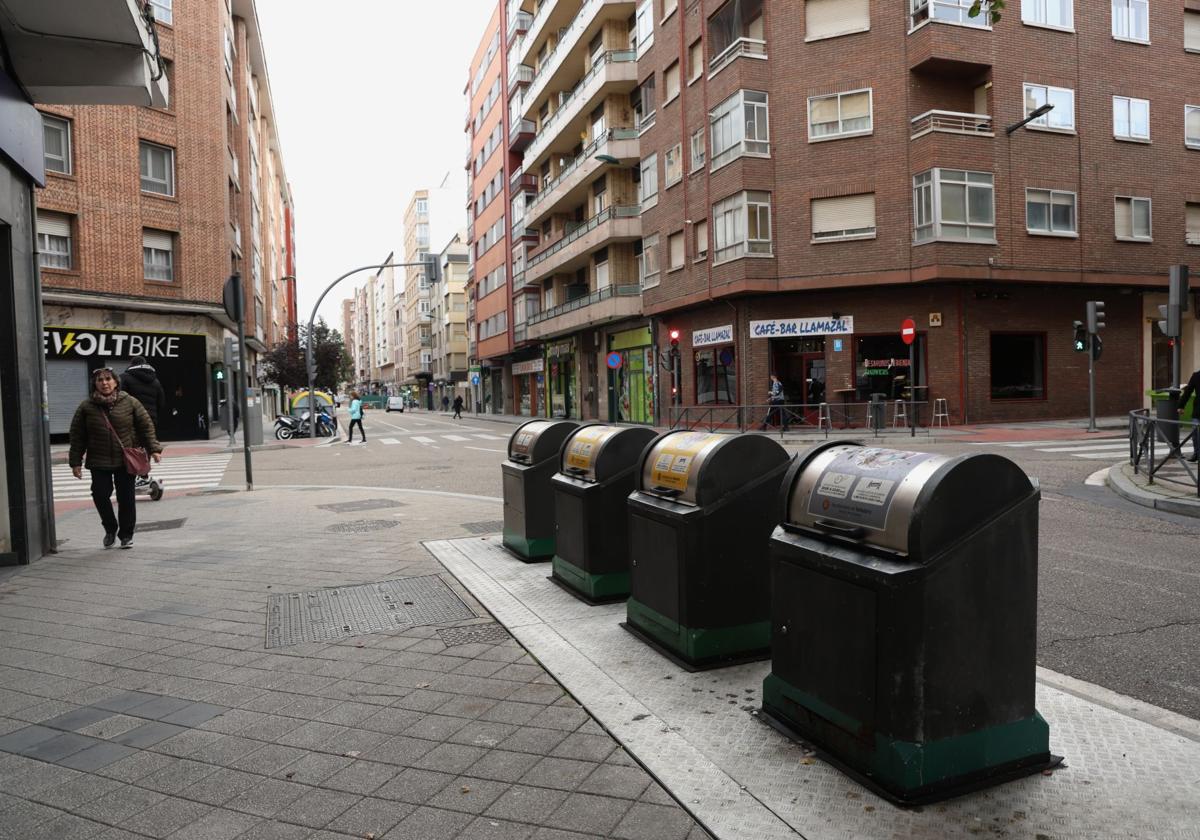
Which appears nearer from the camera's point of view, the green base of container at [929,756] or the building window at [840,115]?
the green base of container at [929,756]

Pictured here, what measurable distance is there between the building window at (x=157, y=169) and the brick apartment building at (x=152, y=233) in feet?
0.12

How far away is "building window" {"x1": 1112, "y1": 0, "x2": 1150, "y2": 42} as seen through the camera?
2614 cm

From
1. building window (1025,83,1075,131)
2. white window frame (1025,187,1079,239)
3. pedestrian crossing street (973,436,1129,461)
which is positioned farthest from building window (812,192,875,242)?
pedestrian crossing street (973,436,1129,461)

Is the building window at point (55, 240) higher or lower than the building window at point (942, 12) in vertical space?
lower

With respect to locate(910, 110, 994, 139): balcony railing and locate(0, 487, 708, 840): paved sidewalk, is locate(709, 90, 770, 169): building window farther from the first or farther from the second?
locate(0, 487, 708, 840): paved sidewalk

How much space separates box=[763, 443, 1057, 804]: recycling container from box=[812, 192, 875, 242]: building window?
23567mm

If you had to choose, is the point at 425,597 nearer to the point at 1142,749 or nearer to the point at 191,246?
the point at 1142,749

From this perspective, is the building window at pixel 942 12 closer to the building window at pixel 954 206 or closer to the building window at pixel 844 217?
the building window at pixel 954 206

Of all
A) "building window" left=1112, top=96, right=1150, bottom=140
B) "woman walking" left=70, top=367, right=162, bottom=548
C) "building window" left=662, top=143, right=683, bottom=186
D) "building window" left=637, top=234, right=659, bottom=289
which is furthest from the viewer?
"building window" left=637, top=234, right=659, bottom=289

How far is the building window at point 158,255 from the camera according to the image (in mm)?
26875

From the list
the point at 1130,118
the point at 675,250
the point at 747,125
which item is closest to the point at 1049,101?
the point at 1130,118

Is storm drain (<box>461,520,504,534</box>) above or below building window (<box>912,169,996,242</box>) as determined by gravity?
below

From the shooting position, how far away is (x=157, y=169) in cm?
2734

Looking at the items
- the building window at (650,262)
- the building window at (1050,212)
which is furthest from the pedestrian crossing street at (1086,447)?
the building window at (650,262)
